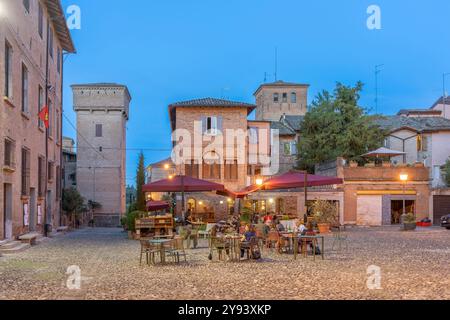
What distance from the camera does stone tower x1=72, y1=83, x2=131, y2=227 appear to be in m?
50.8

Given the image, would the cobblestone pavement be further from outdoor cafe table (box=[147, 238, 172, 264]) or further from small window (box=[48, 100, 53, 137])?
small window (box=[48, 100, 53, 137])

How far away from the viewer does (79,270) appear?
11.8 meters

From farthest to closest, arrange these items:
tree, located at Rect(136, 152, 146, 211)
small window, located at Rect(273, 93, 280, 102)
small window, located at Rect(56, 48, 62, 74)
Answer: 1. small window, located at Rect(273, 93, 280, 102)
2. small window, located at Rect(56, 48, 62, 74)
3. tree, located at Rect(136, 152, 146, 211)

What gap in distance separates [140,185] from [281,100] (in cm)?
4342

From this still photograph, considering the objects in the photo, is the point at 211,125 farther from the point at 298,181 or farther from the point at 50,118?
the point at 298,181

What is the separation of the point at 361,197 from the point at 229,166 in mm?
8539

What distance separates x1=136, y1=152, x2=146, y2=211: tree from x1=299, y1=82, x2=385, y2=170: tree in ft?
50.6

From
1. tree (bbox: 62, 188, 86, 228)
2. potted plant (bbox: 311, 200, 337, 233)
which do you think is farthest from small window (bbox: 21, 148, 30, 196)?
tree (bbox: 62, 188, 86, 228)

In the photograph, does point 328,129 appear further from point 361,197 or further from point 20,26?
point 20,26

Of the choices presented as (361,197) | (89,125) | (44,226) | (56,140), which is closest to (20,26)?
(44,226)

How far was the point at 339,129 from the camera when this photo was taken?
3875cm

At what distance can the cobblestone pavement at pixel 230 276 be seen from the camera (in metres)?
8.84

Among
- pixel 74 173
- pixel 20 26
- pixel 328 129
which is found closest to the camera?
pixel 20 26
